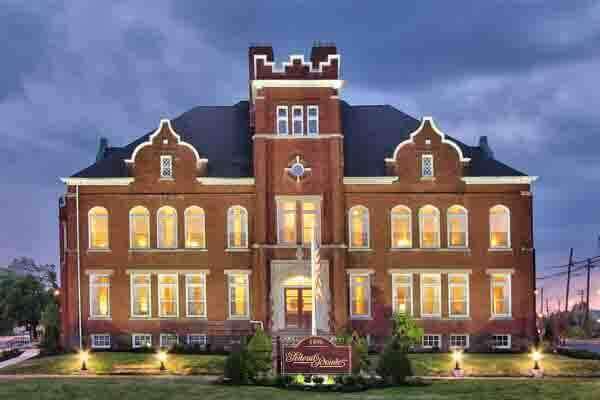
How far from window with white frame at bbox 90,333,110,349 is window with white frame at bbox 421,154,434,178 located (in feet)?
61.6

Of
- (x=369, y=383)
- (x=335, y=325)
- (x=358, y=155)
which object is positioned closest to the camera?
(x=369, y=383)

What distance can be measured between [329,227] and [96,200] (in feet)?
40.7

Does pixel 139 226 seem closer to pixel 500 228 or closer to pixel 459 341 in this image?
pixel 459 341

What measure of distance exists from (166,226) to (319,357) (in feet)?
52.9

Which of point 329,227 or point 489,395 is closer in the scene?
point 489,395

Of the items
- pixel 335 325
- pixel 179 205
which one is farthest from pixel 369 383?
pixel 179 205

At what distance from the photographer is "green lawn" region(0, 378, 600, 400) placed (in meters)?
26.1

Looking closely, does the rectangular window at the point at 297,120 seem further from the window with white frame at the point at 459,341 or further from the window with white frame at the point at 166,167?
the window with white frame at the point at 459,341

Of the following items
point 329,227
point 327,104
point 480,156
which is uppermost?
point 327,104

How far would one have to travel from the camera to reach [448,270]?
4138 centimetres

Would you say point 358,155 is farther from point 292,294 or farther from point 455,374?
point 455,374

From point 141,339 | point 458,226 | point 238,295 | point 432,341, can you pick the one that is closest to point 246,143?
point 238,295

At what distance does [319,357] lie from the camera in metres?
28.1

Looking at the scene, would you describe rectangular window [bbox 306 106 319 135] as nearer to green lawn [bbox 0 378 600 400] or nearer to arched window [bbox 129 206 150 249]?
arched window [bbox 129 206 150 249]
